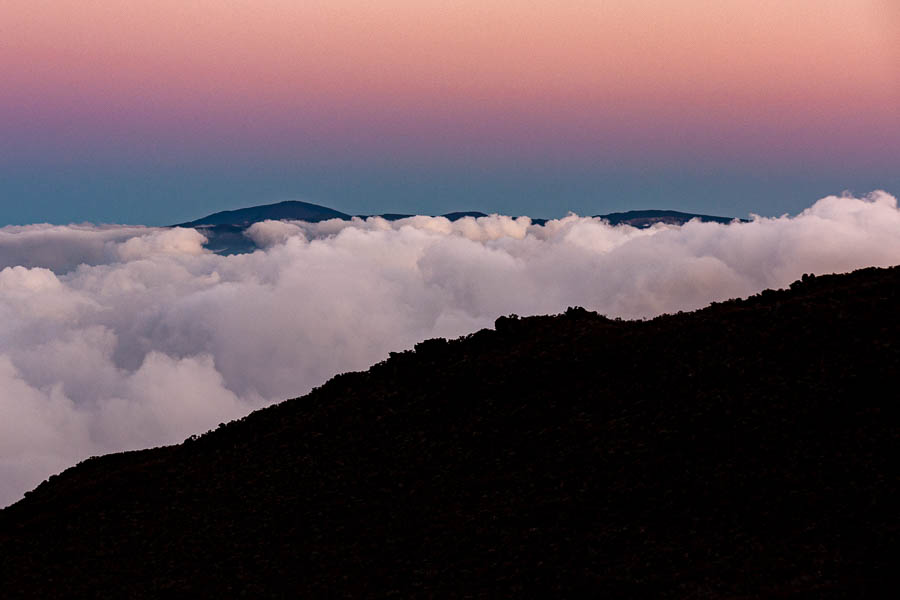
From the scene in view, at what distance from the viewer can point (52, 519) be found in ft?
90.8

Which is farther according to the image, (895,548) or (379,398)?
(379,398)

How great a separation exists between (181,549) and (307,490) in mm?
3994

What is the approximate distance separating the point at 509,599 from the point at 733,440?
799 centimetres

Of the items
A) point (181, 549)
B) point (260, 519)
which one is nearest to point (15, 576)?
point (181, 549)

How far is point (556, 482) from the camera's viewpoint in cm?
2122

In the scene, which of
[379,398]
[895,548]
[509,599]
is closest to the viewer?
[895,548]

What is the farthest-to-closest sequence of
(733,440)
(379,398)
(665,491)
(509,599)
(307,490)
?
1. (379,398)
2. (307,490)
3. (733,440)
4. (665,491)
5. (509,599)

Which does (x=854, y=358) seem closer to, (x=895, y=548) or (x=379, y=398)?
(x=895, y=548)

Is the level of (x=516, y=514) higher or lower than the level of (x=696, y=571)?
higher

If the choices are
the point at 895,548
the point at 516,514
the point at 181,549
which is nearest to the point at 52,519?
the point at 181,549

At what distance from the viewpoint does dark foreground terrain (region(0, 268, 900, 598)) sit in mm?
16453

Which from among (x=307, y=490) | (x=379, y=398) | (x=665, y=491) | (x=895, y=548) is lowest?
(x=895, y=548)

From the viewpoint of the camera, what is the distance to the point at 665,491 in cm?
1923

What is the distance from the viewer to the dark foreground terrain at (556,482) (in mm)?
16453
